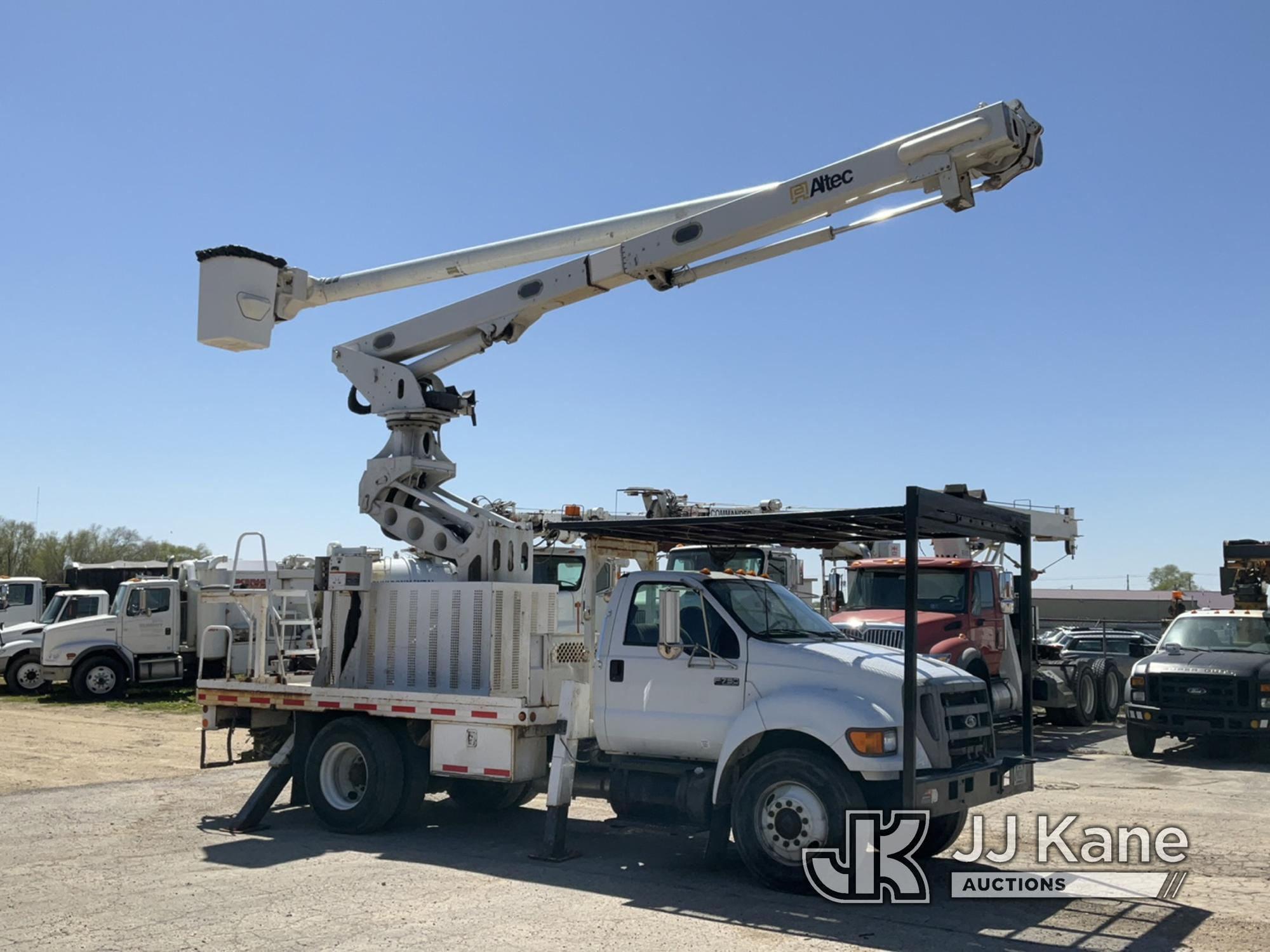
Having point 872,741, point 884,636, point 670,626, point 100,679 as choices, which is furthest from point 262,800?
point 100,679

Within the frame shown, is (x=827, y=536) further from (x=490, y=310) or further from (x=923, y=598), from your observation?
(x=923, y=598)

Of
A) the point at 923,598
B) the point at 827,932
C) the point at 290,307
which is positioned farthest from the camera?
the point at 923,598

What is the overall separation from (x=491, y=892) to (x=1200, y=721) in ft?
37.4

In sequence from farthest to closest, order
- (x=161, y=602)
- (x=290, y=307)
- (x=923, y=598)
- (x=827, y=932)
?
(x=161, y=602)
(x=923, y=598)
(x=290, y=307)
(x=827, y=932)

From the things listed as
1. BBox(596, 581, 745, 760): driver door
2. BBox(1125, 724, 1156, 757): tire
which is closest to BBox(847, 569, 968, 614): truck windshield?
BBox(1125, 724, 1156, 757): tire

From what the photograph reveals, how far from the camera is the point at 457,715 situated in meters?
9.83

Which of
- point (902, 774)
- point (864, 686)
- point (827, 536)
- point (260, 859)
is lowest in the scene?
point (260, 859)

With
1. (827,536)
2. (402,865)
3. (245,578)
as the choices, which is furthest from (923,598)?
(245,578)

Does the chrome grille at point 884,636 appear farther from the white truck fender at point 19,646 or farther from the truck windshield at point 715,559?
the white truck fender at point 19,646

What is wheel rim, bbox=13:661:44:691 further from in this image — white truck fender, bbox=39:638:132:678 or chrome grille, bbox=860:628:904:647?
chrome grille, bbox=860:628:904:647

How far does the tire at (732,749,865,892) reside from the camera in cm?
782

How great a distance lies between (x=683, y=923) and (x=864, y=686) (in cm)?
205

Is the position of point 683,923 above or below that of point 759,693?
below

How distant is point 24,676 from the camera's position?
26.0 metres
